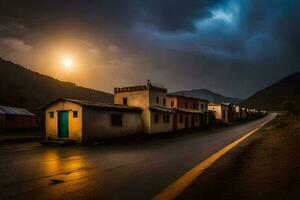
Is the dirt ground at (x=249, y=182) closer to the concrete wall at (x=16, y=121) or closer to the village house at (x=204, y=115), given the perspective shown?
the concrete wall at (x=16, y=121)

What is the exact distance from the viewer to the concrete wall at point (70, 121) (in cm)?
2459

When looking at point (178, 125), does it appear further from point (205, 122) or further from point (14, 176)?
point (14, 176)

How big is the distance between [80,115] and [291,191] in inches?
809

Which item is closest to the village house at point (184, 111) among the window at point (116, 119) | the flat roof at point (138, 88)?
the flat roof at point (138, 88)

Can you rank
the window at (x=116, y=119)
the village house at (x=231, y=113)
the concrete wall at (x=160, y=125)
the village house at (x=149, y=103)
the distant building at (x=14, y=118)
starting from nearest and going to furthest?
the window at (x=116, y=119) < the village house at (x=149, y=103) < the concrete wall at (x=160, y=125) < the distant building at (x=14, y=118) < the village house at (x=231, y=113)

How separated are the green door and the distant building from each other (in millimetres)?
22728

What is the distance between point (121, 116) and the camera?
99.3 ft

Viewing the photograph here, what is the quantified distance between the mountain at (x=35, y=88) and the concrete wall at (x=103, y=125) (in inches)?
2085

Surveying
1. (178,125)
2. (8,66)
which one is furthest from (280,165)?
(8,66)

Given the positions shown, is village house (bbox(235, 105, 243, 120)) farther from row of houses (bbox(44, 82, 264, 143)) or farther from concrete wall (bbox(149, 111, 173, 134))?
concrete wall (bbox(149, 111, 173, 134))

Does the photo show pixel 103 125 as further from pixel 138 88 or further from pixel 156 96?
pixel 156 96

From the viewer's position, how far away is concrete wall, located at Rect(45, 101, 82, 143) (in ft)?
80.7

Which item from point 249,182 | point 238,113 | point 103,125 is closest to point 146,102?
point 103,125

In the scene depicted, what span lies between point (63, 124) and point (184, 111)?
23223 millimetres
